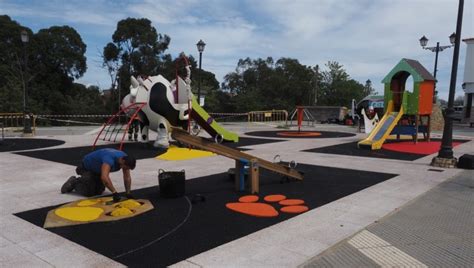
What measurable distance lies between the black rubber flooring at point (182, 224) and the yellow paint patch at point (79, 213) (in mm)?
248

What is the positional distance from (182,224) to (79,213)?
5.38ft

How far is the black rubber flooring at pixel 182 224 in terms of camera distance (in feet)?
14.4

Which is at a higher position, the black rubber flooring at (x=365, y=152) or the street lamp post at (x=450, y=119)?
the street lamp post at (x=450, y=119)

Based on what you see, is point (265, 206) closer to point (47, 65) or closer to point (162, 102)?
point (162, 102)

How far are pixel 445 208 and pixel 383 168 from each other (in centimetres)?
403

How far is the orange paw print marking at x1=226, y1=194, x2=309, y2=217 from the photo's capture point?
6.05 m

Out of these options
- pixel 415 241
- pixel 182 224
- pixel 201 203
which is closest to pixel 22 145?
pixel 201 203

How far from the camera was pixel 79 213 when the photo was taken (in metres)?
5.76

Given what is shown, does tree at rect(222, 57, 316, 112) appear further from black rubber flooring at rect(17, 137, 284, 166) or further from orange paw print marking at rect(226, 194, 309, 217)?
orange paw print marking at rect(226, 194, 309, 217)

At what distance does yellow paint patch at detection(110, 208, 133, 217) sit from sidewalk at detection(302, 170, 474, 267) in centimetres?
296

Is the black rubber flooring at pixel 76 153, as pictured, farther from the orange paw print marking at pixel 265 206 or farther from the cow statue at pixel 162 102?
the orange paw print marking at pixel 265 206

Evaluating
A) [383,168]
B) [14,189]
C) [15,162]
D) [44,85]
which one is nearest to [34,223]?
[14,189]

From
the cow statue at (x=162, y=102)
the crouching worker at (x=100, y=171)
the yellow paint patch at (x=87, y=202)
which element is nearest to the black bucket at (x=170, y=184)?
the crouching worker at (x=100, y=171)

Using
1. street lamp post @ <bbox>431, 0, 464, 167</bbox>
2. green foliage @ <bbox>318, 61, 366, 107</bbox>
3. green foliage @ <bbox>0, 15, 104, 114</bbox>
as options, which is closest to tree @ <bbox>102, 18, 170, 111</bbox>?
green foliage @ <bbox>0, 15, 104, 114</bbox>
